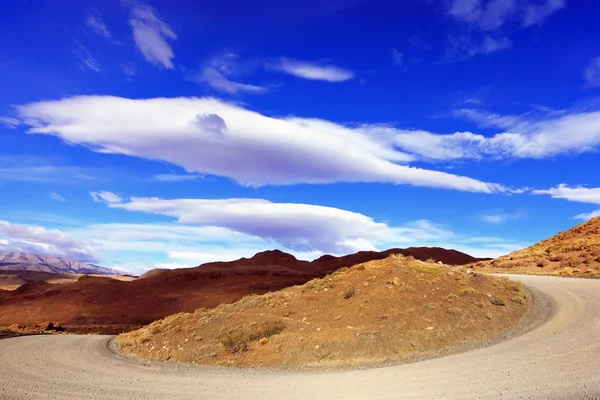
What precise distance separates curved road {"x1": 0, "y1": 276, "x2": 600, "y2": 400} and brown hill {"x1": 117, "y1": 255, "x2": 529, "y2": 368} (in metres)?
1.52

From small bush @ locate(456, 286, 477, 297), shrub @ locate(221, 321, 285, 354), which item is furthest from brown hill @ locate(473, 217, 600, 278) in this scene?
shrub @ locate(221, 321, 285, 354)

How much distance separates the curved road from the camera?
34.2 ft

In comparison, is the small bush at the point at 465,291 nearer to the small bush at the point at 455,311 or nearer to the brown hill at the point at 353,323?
the brown hill at the point at 353,323

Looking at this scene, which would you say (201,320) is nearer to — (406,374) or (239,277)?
(406,374)

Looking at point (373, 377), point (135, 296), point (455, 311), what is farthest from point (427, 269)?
point (135, 296)

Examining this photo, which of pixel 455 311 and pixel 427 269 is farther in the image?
pixel 427 269

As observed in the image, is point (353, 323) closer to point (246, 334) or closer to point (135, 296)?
point (246, 334)

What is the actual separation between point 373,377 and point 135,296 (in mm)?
40225

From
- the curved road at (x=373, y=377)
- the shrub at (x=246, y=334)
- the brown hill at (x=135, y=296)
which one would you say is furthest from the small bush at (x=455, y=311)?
the brown hill at (x=135, y=296)

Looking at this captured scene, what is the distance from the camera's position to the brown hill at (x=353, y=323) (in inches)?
626

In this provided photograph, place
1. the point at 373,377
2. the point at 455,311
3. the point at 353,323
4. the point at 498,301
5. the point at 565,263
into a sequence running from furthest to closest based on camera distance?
the point at 565,263 < the point at 498,301 < the point at 353,323 < the point at 455,311 < the point at 373,377

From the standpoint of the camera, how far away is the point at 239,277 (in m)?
52.5

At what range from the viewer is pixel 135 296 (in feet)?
153

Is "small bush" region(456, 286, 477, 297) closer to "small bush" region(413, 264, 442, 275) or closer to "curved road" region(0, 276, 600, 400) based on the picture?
"small bush" region(413, 264, 442, 275)
